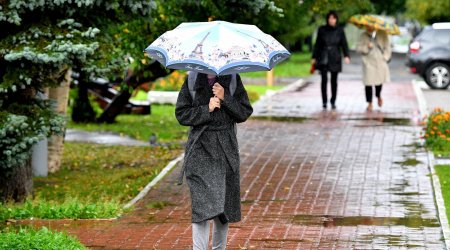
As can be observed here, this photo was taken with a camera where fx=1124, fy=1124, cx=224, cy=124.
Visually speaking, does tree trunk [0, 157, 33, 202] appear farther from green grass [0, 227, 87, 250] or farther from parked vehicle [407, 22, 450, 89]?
parked vehicle [407, 22, 450, 89]

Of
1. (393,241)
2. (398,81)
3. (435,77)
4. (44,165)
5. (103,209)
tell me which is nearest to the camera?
(393,241)

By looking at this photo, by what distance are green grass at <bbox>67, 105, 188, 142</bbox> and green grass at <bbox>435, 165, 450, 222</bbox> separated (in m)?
6.06

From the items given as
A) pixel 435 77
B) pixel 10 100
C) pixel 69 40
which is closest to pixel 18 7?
pixel 69 40

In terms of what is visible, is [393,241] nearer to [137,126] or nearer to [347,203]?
[347,203]

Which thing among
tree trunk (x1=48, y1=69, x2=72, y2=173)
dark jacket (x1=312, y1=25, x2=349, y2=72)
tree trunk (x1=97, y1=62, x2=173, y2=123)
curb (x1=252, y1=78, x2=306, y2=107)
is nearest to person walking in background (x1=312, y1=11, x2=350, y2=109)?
dark jacket (x1=312, y1=25, x2=349, y2=72)

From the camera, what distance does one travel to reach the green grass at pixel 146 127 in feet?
64.0

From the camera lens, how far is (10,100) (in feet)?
40.6

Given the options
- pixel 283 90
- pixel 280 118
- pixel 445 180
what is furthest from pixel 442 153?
pixel 283 90

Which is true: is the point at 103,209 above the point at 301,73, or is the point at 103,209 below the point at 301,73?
above

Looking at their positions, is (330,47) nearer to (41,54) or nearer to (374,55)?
(374,55)

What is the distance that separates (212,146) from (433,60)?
2205cm

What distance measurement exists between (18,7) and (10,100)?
56.7 inches

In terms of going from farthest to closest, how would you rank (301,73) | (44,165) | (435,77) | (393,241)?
(301,73), (435,77), (44,165), (393,241)

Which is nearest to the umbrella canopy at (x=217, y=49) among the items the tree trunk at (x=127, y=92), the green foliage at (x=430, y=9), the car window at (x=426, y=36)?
the tree trunk at (x=127, y=92)
